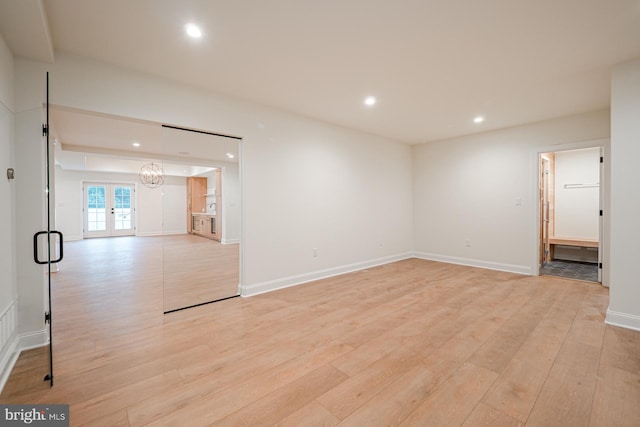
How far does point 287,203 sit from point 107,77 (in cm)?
240

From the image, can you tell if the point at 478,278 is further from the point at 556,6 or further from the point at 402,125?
the point at 556,6

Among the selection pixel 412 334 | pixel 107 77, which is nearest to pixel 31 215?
pixel 107 77

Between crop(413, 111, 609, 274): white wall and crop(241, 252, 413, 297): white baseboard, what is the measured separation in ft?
4.22

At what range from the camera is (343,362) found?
2107 mm

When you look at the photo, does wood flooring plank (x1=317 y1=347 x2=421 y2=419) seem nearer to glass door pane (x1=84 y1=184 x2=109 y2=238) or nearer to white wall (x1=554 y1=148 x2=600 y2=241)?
white wall (x1=554 y1=148 x2=600 y2=241)

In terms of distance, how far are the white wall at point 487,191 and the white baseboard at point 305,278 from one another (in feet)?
4.22

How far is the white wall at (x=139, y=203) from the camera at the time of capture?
9.45 m

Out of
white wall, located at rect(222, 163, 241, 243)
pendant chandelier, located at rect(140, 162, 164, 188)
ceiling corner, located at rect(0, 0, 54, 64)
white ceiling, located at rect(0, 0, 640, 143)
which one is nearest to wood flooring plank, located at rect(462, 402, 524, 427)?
white ceiling, located at rect(0, 0, 640, 143)

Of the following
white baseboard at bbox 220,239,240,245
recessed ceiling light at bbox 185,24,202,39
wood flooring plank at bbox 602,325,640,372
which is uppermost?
recessed ceiling light at bbox 185,24,202,39

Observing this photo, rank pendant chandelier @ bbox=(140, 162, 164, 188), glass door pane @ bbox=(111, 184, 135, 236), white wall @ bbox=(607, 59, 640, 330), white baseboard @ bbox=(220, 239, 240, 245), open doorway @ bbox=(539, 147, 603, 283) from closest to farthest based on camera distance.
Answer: white wall @ bbox=(607, 59, 640, 330), white baseboard @ bbox=(220, 239, 240, 245), open doorway @ bbox=(539, 147, 603, 283), pendant chandelier @ bbox=(140, 162, 164, 188), glass door pane @ bbox=(111, 184, 135, 236)

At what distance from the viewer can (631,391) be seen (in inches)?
70.2

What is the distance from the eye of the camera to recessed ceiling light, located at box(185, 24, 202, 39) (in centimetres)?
219

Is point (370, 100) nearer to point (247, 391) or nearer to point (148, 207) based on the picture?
point (247, 391)

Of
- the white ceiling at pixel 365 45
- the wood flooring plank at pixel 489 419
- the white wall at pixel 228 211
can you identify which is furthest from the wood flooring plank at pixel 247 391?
the white wall at pixel 228 211
